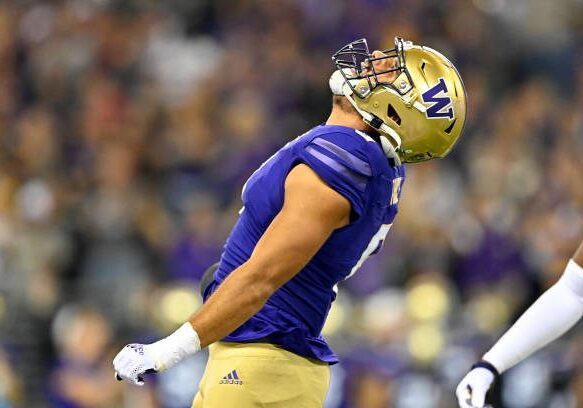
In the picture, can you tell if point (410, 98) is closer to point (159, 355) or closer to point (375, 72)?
point (375, 72)

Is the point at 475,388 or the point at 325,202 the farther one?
the point at 475,388

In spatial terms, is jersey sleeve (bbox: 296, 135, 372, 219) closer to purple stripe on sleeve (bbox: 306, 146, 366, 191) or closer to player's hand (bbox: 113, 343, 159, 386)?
purple stripe on sleeve (bbox: 306, 146, 366, 191)

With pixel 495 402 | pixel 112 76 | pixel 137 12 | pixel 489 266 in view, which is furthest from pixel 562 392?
pixel 137 12

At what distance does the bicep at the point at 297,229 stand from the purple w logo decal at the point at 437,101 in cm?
45

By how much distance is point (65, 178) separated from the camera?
8.42 meters

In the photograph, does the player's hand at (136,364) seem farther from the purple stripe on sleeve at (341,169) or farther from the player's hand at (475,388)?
the player's hand at (475,388)

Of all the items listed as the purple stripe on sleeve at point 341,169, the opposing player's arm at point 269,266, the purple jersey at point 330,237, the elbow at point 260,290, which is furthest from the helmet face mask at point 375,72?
the elbow at point 260,290

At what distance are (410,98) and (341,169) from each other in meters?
0.39

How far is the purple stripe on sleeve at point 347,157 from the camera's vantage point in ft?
12.6

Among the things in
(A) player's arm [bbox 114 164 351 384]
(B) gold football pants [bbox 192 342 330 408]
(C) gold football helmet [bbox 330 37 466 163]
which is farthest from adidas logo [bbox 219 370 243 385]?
(C) gold football helmet [bbox 330 37 466 163]

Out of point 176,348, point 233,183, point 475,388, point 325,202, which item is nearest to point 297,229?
point 325,202

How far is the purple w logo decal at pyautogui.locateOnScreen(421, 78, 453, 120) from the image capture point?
13.2 ft

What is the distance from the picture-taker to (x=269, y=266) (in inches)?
146

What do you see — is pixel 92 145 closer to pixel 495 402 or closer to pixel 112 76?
pixel 112 76
